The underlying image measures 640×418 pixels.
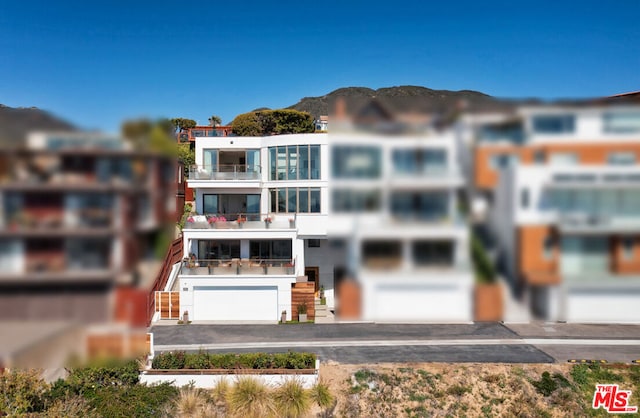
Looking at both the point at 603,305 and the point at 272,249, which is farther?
the point at 272,249

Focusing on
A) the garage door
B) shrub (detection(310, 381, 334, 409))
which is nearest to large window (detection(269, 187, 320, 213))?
the garage door

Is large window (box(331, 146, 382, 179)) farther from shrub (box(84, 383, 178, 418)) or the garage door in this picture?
the garage door

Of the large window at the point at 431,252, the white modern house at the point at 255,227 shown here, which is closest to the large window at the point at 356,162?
the large window at the point at 431,252

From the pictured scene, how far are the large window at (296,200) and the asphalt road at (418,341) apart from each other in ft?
12.1

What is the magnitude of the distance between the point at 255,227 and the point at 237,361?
4637mm

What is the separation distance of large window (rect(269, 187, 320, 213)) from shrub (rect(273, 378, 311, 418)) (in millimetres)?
5936

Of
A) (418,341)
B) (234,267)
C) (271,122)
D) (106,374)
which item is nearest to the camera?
(106,374)

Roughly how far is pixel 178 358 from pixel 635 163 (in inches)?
399

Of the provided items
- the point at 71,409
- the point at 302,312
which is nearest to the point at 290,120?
the point at 302,312

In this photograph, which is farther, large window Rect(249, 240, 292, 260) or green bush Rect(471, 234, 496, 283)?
large window Rect(249, 240, 292, 260)

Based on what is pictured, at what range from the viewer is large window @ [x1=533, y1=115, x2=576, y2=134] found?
3461 mm

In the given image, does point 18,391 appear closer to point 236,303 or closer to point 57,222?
point 236,303

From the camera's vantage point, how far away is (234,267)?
13.6 meters

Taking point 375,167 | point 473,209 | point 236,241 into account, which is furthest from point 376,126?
point 236,241
